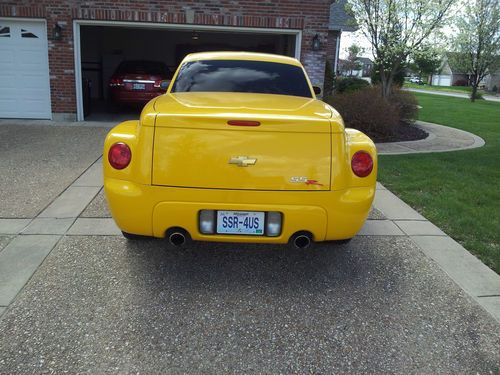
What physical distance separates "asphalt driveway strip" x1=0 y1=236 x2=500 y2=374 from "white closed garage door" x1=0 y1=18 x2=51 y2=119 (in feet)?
29.2

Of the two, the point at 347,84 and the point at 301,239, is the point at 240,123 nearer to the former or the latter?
the point at 301,239

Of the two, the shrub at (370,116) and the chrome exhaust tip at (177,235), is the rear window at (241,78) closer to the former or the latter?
the chrome exhaust tip at (177,235)

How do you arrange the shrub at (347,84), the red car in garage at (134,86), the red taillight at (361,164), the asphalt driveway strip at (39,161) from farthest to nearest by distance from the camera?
the shrub at (347,84) → the red car in garage at (134,86) → the asphalt driveway strip at (39,161) → the red taillight at (361,164)

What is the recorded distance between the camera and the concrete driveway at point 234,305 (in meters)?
2.77

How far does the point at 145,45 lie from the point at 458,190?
16.2 meters

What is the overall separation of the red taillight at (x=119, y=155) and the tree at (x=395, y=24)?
1038 centimetres

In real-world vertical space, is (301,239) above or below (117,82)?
below

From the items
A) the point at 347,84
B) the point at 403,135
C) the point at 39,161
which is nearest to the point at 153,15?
the point at 39,161

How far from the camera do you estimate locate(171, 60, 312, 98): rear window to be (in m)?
4.82

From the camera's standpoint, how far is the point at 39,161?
7355mm

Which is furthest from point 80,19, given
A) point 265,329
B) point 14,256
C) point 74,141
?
point 265,329

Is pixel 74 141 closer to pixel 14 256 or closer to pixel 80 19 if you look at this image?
pixel 80 19

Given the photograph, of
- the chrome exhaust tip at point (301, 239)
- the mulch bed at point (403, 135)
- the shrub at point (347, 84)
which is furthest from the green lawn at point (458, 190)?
the shrub at point (347, 84)

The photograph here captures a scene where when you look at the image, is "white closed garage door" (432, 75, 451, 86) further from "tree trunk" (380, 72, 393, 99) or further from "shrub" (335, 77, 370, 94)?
"tree trunk" (380, 72, 393, 99)
